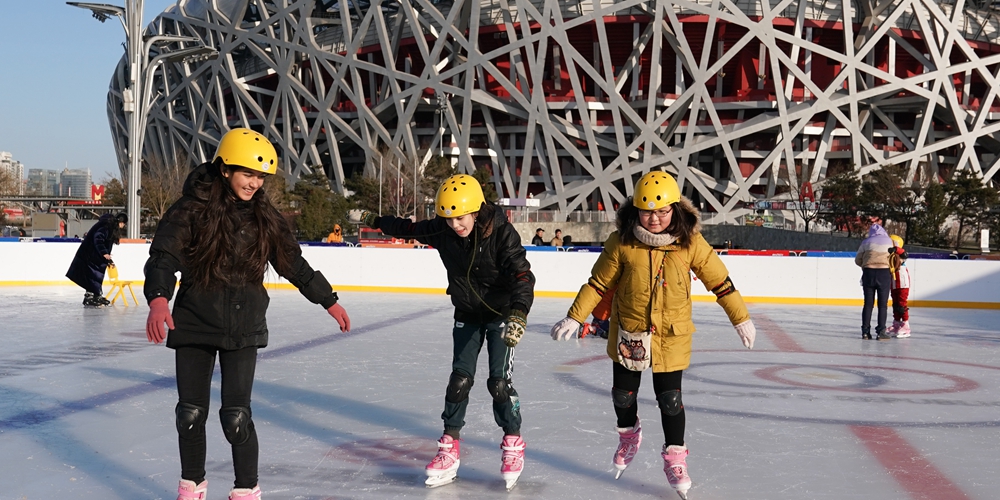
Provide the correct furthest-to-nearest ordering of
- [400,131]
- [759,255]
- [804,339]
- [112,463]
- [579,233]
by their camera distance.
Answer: [400,131], [579,233], [759,255], [804,339], [112,463]

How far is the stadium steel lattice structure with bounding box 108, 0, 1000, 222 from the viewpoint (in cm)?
4634

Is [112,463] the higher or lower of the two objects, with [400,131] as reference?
lower

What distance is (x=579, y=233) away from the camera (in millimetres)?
45875

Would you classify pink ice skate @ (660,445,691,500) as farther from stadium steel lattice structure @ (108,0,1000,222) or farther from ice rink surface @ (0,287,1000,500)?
stadium steel lattice structure @ (108,0,1000,222)

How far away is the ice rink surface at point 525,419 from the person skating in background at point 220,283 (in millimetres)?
704

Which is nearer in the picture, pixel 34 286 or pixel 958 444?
pixel 958 444

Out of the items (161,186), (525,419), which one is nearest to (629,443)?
(525,419)

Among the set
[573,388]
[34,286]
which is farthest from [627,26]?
[573,388]

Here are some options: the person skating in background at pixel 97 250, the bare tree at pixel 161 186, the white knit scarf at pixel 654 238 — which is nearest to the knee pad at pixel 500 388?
the white knit scarf at pixel 654 238

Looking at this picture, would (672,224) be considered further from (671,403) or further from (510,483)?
(510,483)

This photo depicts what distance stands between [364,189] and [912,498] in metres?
44.8

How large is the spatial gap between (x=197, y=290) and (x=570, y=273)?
1521cm

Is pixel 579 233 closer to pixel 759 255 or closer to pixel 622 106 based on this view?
pixel 622 106

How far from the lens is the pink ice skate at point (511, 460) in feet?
14.8
